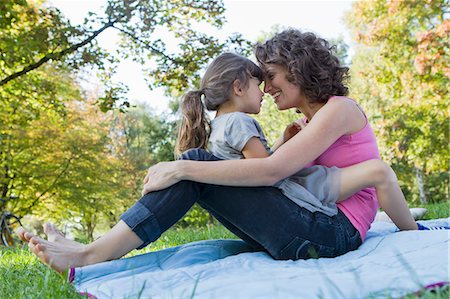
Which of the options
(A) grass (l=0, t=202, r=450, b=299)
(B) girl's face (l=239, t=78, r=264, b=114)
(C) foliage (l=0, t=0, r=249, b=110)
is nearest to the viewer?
(A) grass (l=0, t=202, r=450, b=299)

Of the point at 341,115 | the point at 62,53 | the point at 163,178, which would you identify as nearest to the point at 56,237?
the point at 163,178

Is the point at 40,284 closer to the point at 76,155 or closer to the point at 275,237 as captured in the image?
the point at 275,237

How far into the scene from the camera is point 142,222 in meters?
2.21

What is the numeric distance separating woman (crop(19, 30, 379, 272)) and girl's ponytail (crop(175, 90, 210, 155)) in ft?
1.20

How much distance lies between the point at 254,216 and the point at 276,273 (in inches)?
16.7

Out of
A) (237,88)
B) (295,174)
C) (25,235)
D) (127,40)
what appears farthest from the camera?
(127,40)

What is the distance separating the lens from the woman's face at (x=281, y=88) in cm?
271

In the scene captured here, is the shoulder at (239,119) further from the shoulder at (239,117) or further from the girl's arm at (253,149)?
the girl's arm at (253,149)

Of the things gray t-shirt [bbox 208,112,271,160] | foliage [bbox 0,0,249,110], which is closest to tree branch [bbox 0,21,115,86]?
foliage [bbox 0,0,249,110]

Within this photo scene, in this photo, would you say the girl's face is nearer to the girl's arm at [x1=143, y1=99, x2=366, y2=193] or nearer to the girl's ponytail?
the girl's ponytail

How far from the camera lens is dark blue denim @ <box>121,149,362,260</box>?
2.22 m

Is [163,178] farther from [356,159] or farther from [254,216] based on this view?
[356,159]

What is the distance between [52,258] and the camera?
2.27m

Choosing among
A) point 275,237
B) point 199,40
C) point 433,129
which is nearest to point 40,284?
point 275,237
